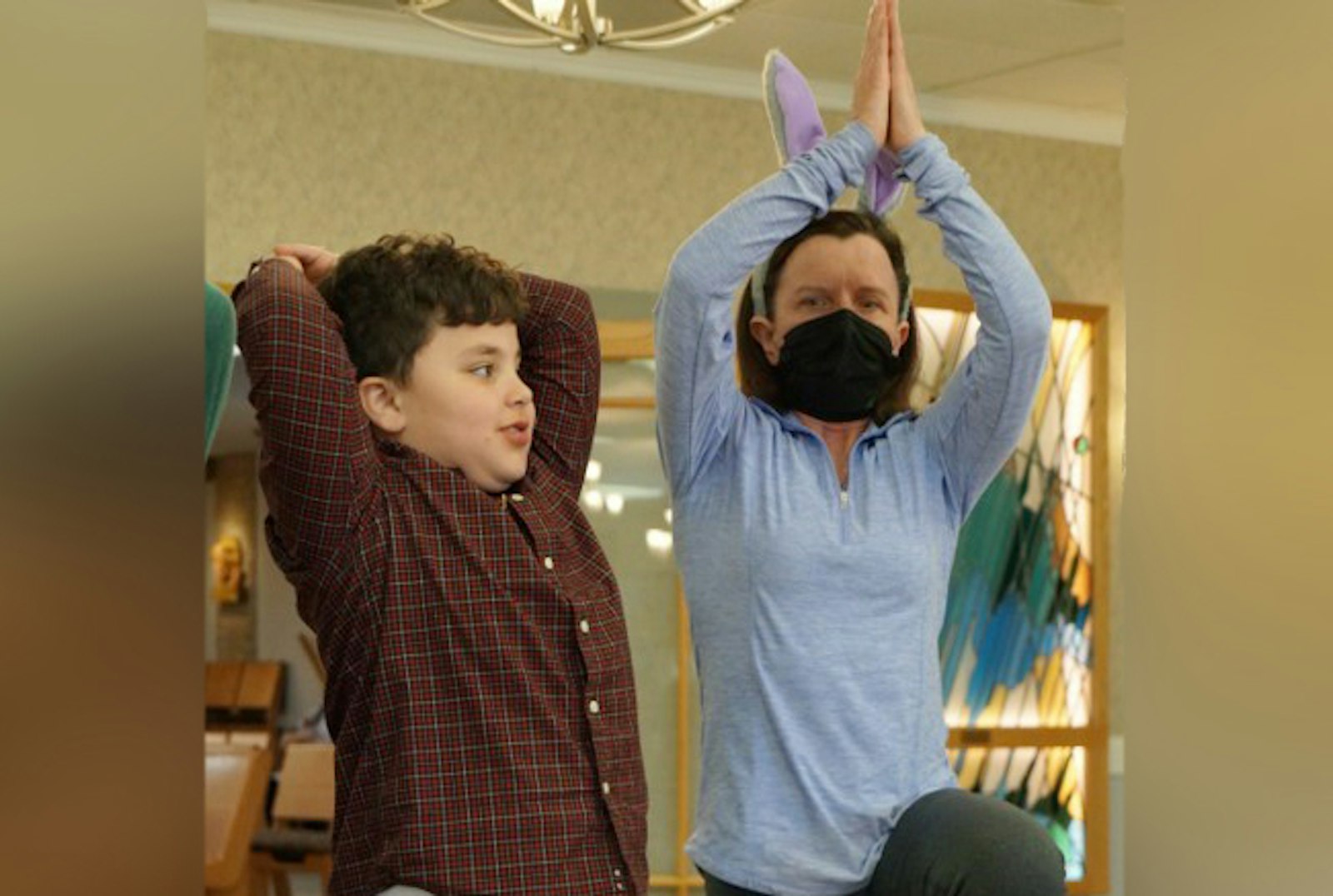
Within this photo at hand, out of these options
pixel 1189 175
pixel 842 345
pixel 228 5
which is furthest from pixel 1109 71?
pixel 1189 175

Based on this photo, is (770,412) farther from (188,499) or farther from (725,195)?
(725,195)

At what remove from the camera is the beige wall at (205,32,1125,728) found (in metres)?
4.66

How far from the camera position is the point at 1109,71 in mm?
5227

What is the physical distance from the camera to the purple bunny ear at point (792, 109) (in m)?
1.53

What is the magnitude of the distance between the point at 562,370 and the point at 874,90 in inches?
14.6

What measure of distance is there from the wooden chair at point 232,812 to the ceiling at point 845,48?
184 centimetres

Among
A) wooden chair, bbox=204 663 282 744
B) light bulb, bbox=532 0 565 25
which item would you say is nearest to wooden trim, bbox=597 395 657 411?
light bulb, bbox=532 0 565 25

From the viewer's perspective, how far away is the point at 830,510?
1.40 metres

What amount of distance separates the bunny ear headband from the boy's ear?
36cm

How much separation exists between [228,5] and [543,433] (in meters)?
3.47

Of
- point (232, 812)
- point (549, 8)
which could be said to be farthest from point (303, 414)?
→ point (232, 812)

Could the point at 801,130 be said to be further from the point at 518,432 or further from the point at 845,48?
the point at 845,48

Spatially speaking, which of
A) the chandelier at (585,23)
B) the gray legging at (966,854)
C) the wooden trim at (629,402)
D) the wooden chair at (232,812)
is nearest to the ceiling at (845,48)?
the wooden trim at (629,402)

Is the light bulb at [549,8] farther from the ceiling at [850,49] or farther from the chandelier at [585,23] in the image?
the ceiling at [850,49]
